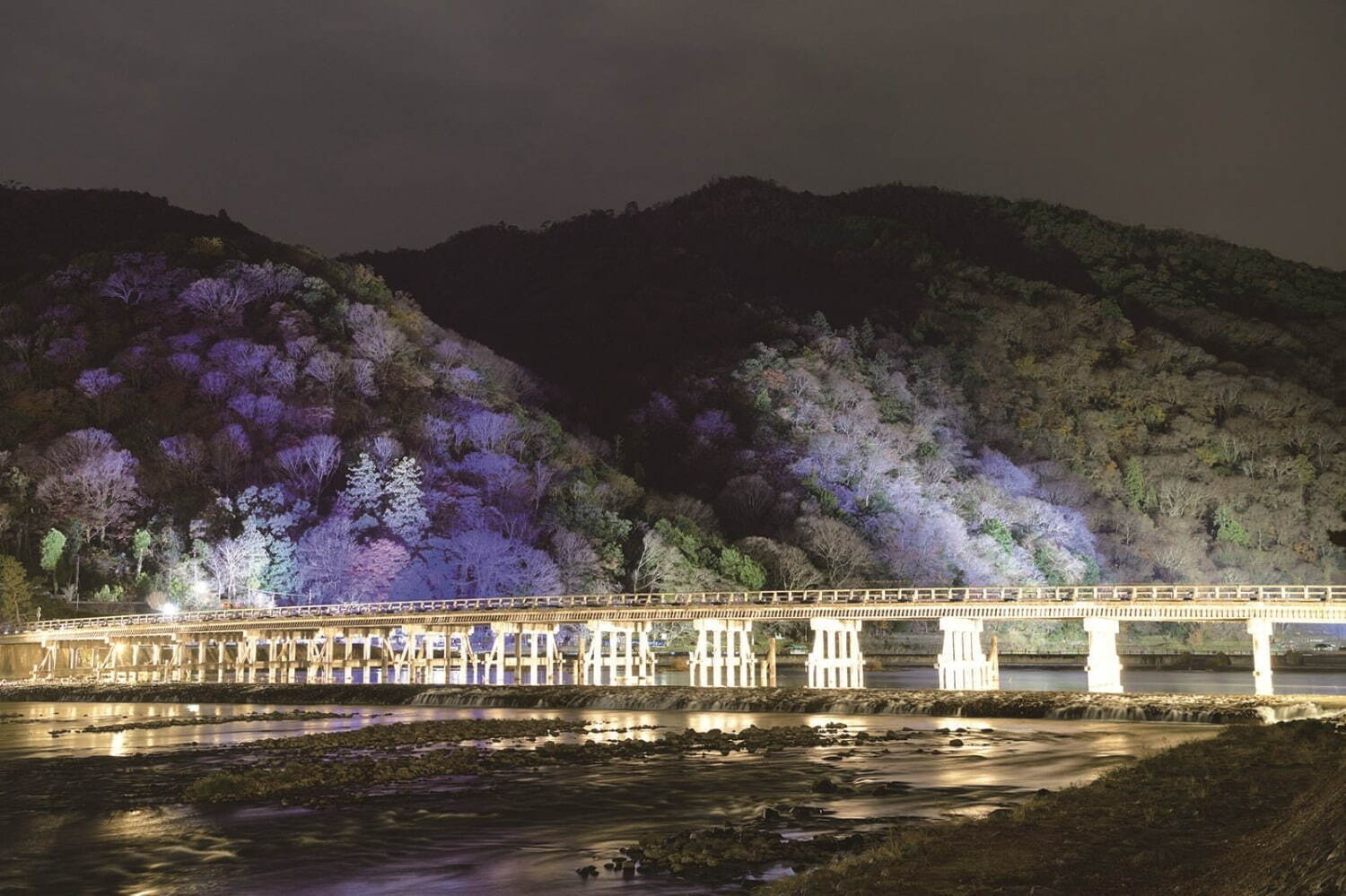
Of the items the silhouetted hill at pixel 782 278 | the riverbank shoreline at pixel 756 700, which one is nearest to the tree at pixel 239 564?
the riverbank shoreline at pixel 756 700

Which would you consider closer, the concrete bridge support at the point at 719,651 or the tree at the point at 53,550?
the concrete bridge support at the point at 719,651

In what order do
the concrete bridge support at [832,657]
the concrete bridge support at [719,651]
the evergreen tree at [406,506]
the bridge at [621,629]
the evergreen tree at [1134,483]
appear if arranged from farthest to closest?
the evergreen tree at [1134,483] < the evergreen tree at [406,506] < the concrete bridge support at [719,651] < the concrete bridge support at [832,657] < the bridge at [621,629]

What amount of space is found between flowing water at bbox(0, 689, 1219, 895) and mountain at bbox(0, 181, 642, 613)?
46966mm

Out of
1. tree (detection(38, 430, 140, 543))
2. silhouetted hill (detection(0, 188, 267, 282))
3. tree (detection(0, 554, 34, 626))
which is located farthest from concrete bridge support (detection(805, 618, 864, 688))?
silhouetted hill (detection(0, 188, 267, 282))

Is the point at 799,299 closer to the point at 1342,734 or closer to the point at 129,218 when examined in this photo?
the point at 129,218

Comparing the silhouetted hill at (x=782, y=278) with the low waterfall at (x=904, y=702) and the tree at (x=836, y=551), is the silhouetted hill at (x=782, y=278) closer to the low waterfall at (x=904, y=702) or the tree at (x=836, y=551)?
the tree at (x=836, y=551)

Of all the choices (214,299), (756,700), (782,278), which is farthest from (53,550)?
(782,278)

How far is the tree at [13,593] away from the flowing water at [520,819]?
46.6 m

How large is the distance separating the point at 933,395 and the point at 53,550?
7452 centimetres

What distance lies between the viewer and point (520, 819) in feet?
66.4

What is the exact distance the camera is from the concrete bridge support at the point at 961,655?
47.2 meters

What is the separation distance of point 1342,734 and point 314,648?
52.4 meters

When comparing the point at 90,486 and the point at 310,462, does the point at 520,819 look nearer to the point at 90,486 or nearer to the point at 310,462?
the point at 310,462

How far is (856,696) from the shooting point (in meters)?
40.8
